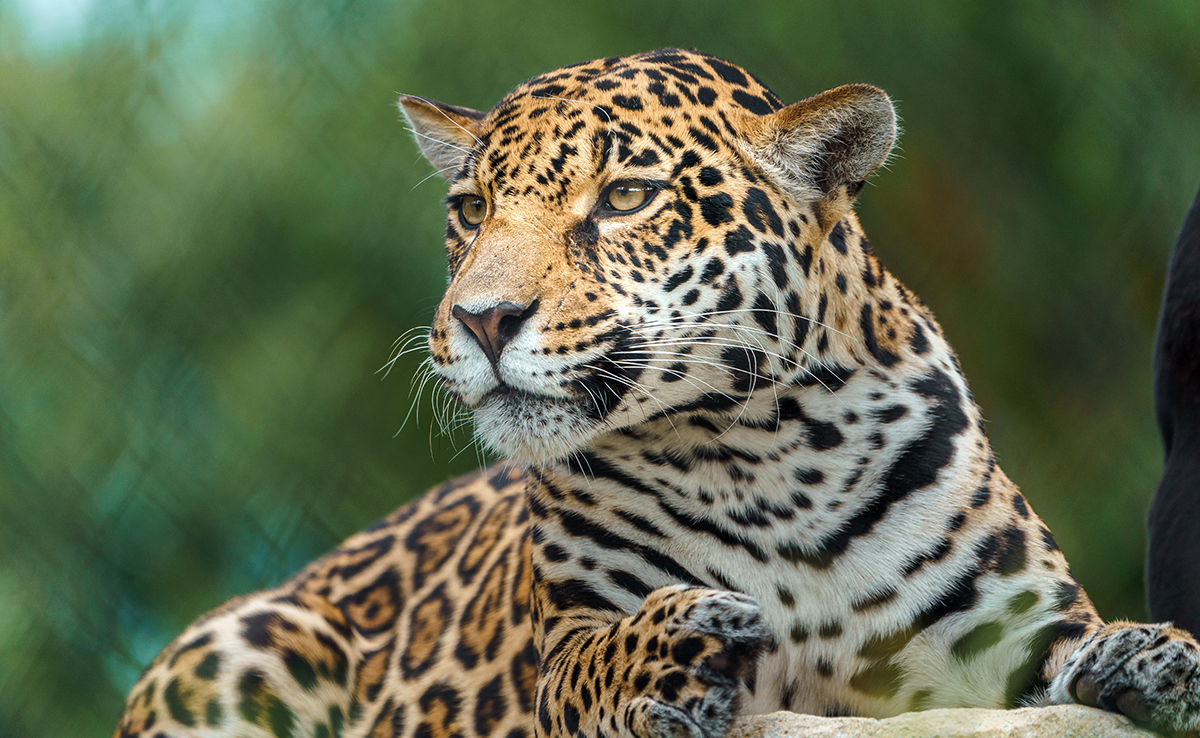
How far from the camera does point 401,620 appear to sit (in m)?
3.46

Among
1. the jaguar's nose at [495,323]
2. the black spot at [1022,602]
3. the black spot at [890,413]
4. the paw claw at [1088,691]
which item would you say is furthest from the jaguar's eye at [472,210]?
the paw claw at [1088,691]

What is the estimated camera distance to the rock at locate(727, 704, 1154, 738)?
1.88m

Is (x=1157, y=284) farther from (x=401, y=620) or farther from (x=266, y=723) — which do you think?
(x=266, y=723)

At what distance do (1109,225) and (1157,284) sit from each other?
46cm

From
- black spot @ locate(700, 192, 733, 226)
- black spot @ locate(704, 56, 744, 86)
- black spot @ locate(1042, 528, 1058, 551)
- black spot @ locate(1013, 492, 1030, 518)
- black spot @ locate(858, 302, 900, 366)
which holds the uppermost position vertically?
black spot @ locate(704, 56, 744, 86)

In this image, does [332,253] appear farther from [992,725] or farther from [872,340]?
[992,725]

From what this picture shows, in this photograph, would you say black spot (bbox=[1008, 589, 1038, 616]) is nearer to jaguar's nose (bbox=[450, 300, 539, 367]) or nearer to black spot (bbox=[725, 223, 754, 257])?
black spot (bbox=[725, 223, 754, 257])

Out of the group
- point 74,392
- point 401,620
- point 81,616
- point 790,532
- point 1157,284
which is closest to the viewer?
point 790,532

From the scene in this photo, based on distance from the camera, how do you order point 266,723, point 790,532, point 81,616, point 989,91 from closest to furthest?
1. point 790,532
2. point 266,723
3. point 81,616
4. point 989,91

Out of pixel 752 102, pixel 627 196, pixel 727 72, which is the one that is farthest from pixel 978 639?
pixel 727 72

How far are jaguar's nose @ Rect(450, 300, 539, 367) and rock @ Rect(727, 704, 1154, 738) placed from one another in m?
0.84

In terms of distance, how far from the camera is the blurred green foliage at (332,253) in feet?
13.8

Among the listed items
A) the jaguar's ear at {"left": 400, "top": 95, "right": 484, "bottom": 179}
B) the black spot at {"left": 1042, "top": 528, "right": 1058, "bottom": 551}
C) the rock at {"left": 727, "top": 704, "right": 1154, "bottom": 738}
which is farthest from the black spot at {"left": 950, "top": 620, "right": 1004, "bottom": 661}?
the jaguar's ear at {"left": 400, "top": 95, "right": 484, "bottom": 179}

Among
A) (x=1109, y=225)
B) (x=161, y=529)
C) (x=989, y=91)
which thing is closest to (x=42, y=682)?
(x=161, y=529)
